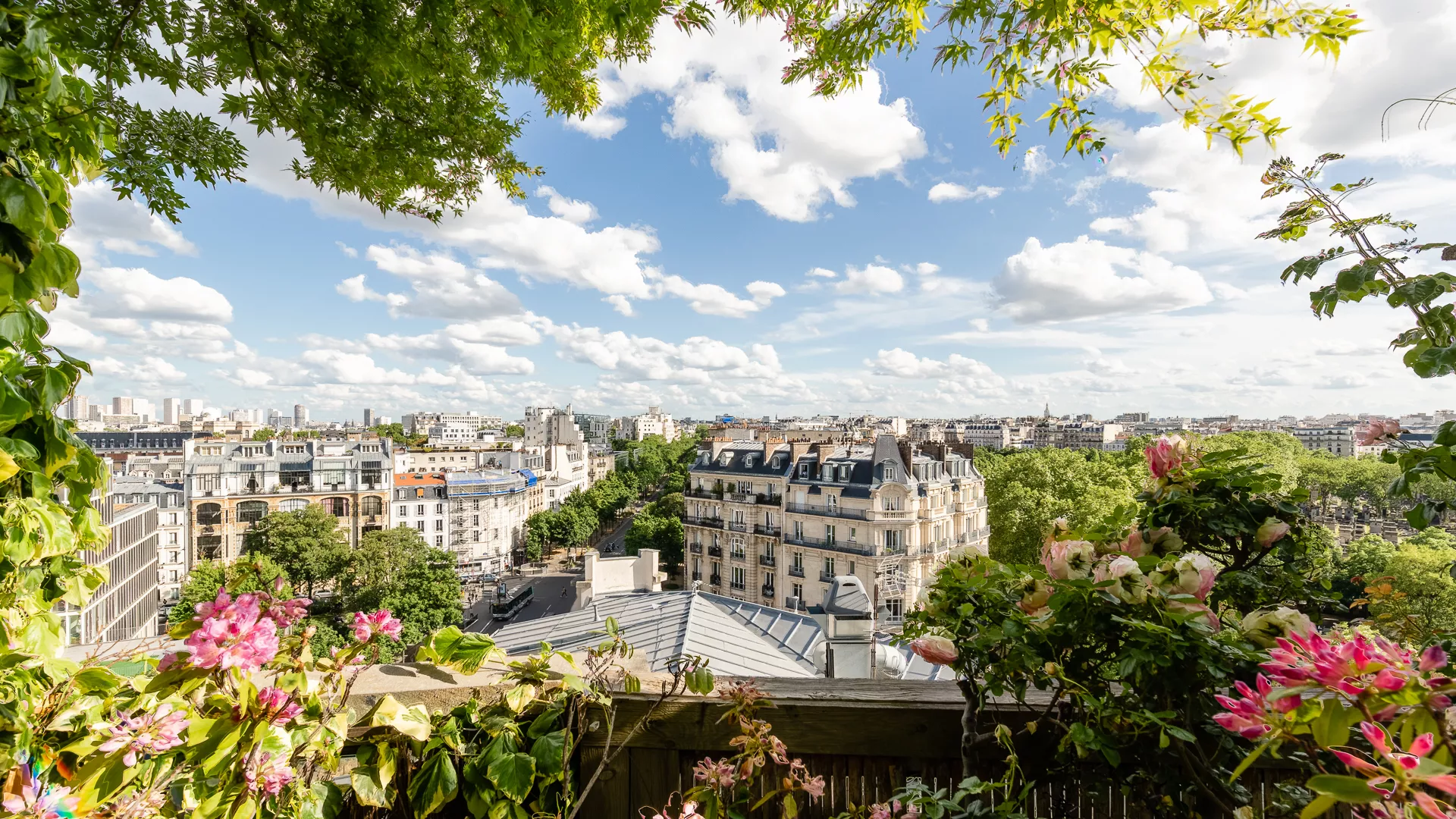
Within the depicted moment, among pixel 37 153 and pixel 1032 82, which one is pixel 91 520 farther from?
pixel 1032 82

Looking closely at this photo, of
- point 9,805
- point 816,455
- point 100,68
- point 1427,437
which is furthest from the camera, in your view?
point 816,455

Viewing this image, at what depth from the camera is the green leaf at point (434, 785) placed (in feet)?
3.89

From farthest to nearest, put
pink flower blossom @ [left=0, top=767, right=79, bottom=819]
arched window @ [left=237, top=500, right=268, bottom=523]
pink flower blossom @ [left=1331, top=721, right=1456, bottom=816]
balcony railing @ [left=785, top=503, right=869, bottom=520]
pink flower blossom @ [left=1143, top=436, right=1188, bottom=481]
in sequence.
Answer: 1. arched window @ [left=237, top=500, right=268, bottom=523]
2. balcony railing @ [left=785, top=503, right=869, bottom=520]
3. pink flower blossom @ [left=1143, top=436, right=1188, bottom=481]
4. pink flower blossom @ [left=0, top=767, right=79, bottom=819]
5. pink flower blossom @ [left=1331, top=721, right=1456, bottom=816]

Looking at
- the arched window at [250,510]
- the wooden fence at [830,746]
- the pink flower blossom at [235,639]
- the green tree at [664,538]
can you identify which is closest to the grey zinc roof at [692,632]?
the wooden fence at [830,746]

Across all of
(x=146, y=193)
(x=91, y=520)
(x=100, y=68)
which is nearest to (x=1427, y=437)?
(x=91, y=520)

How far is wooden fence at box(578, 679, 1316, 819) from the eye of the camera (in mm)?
1291

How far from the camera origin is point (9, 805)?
86cm

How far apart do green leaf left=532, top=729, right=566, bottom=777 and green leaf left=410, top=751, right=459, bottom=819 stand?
0.16m

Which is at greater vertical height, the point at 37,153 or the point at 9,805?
the point at 37,153

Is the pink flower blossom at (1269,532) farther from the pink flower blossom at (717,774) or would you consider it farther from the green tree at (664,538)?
the green tree at (664,538)

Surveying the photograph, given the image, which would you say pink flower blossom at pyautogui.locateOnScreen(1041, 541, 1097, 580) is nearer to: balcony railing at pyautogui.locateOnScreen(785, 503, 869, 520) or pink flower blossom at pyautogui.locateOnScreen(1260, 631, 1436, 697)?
pink flower blossom at pyautogui.locateOnScreen(1260, 631, 1436, 697)

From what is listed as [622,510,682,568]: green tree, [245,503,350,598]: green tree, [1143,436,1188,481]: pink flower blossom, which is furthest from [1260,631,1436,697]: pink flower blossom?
[245,503,350,598]: green tree

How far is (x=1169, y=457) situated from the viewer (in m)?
1.42

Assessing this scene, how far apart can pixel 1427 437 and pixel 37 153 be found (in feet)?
8.37
